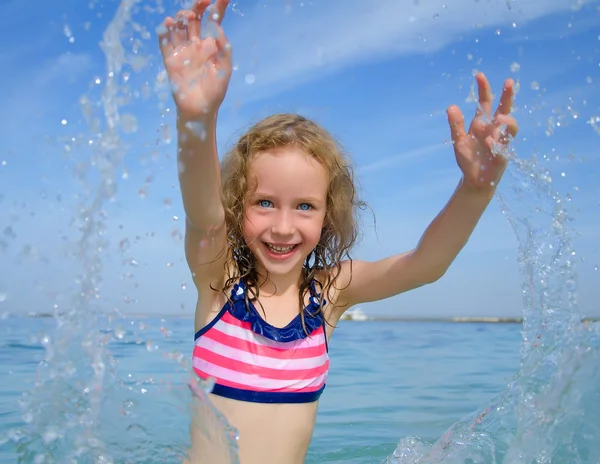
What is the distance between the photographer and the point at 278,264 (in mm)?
2895

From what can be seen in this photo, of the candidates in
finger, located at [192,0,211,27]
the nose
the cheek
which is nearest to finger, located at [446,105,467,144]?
the nose

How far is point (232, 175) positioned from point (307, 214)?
0.35m

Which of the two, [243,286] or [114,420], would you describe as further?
[243,286]

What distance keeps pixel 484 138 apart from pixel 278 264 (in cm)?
97

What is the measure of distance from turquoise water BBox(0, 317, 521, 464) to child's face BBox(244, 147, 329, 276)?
0.52 m

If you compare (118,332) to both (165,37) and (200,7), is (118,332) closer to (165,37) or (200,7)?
(165,37)

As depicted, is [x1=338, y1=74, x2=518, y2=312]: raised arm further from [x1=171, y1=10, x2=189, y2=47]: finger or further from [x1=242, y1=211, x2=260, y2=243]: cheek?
[x1=171, y1=10, x2=189, y2=47]: finger

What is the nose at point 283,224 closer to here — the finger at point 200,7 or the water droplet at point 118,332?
the water droplet at point 118,332

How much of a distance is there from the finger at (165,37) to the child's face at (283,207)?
0.69 metres

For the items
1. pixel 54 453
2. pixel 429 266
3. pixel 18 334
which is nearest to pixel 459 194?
pixel 429 266

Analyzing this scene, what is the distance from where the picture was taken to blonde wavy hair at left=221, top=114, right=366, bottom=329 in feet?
9.57

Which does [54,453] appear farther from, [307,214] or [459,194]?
[459,194]

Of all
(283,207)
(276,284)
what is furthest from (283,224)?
(276,284)

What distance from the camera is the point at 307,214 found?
287 centimetres
